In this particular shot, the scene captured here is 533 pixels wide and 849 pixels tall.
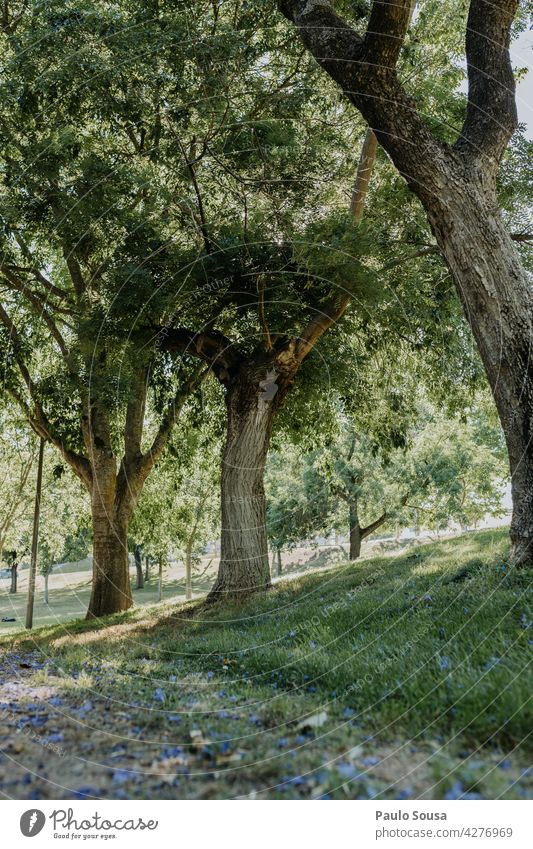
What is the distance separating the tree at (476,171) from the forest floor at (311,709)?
2.04 meters

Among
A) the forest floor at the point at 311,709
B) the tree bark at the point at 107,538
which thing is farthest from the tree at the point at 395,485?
the forest floor at the point at 311,709

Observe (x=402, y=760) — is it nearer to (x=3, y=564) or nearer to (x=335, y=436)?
(x=335, y=436)

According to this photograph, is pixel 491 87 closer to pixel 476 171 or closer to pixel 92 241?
pixel 476 171

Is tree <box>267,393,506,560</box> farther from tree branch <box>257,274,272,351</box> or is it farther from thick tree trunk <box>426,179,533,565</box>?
thick tree trunk <box>426,179,533,565</box>

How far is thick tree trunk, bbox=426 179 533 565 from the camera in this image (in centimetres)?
781

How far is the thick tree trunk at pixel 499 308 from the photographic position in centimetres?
781

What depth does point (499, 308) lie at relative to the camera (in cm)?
817

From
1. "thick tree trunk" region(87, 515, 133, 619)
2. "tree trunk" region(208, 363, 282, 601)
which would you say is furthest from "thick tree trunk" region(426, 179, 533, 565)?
"thick tree trunk" region(87, 515, 133, 619)

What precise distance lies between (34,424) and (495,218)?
13.7 m

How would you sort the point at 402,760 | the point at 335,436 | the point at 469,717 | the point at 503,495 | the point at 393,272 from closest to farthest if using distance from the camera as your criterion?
the point at 402,760 < the point at 469,717 < the point at 393,272 < the point at 335,436 < the point at 503,495

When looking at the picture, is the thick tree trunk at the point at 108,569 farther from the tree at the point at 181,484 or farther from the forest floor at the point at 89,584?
the forest floor at the point at 89,584

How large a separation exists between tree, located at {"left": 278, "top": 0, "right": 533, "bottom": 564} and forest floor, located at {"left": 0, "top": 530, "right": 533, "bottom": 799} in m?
2.04

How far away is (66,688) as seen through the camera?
631 cm

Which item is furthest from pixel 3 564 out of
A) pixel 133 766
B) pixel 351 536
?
pixel 133 766
